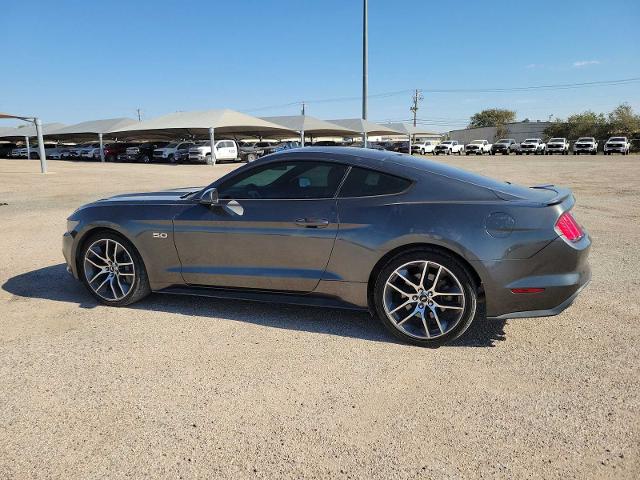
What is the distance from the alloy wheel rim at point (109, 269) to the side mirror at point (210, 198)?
0.94 metres

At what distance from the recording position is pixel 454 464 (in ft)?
7.73

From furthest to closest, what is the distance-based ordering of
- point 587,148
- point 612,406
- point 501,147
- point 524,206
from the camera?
1. point 501,147
2. point 587,148
3. point 524,206
4. point 612,406

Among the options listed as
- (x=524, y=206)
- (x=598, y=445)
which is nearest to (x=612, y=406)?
(x=598, y=445)

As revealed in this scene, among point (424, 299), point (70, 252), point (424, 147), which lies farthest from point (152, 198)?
point (424, 147)

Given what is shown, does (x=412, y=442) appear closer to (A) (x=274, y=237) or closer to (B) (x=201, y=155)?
(A) (x=274, y=237)

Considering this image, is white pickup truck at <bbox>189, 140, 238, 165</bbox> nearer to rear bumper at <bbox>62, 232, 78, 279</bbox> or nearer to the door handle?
rear bumper at <bbox>62, 232, 78, 279</bbox>

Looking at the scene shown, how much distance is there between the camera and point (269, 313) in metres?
4.37

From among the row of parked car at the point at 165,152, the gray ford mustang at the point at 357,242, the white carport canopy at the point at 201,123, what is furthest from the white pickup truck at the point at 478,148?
the gray ford mustang at the point at 357,242

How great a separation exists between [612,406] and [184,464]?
2370mm

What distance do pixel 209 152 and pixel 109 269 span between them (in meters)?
34.0

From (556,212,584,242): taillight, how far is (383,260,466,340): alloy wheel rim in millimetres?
788

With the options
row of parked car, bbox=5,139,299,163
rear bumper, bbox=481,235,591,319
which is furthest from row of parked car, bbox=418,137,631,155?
rear bumper, bbox=481,235,591,319

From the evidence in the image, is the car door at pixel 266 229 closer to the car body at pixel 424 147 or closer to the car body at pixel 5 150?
the car body at pixel 424 147

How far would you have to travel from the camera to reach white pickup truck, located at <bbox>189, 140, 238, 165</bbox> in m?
36.9
